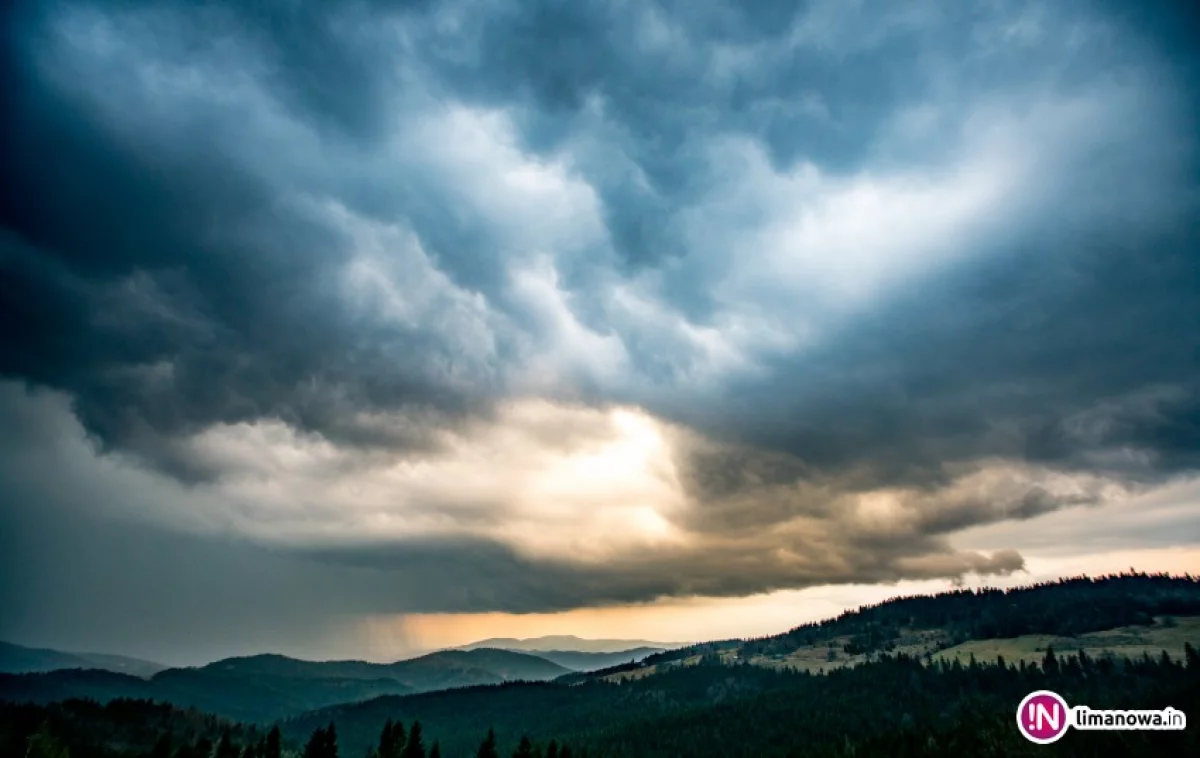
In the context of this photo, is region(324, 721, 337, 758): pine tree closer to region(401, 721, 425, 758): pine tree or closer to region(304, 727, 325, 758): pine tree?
region(304, 727, 325, 758): pine tree

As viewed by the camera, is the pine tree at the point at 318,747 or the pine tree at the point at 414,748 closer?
the pine tree at the point at 318,747

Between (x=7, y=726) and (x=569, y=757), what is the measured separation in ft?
540

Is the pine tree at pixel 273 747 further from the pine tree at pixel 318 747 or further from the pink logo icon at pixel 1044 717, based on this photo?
the pink logo icon at pixel 1044 717

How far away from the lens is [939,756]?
199m

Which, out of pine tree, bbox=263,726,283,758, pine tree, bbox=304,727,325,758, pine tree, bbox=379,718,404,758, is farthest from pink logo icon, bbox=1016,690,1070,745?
pine tree, bbox=263,726,283,758

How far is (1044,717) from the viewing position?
166125mm

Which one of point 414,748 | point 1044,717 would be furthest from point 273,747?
point 1044,717

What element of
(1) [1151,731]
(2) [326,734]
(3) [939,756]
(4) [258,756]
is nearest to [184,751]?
(4) [258,756]

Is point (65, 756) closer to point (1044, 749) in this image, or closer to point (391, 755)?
point (391, 755)

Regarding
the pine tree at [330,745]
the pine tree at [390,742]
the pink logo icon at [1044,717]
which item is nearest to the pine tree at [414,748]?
the pine tree at [390,742]

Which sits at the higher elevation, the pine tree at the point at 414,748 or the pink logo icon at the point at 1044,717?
the pine tree at the point at 414,748

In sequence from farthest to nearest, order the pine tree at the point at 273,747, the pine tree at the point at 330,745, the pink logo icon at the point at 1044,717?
the pine tree at the point at 273,747
the pink logo icon at the point at 1044,717
the pine tree at the point at 330,745

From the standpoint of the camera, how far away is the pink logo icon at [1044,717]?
14525 centimetres

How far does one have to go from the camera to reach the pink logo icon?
145m
